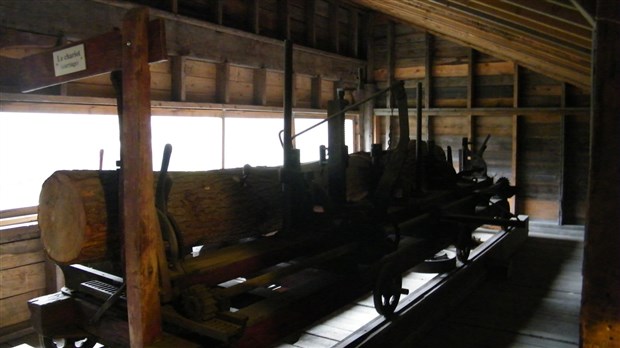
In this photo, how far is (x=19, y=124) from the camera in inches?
171

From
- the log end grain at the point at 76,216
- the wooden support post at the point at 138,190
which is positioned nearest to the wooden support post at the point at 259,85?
the log end grain at the point at 76,216

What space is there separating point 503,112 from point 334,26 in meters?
2.98

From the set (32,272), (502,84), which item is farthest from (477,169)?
(32,272)

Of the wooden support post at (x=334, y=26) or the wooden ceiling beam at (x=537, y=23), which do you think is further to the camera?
the wooden support post at (x=334, y=26)

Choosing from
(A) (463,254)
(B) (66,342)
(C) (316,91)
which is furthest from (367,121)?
(B) (66,342)

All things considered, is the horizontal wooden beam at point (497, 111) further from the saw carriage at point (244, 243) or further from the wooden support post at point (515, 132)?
the saw carriage at point (244, 243)

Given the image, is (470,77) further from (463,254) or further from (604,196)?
(604,196)

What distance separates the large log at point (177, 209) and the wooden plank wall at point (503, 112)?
5970 mm

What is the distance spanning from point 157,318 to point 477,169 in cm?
487

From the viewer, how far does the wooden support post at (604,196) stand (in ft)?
5.83

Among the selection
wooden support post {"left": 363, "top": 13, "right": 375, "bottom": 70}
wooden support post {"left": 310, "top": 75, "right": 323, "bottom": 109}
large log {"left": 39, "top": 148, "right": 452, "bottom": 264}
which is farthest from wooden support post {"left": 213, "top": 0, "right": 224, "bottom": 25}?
wooden support post {"left": 363, "top": 13, "right": 375, "bottom": 70}

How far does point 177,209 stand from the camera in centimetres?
261

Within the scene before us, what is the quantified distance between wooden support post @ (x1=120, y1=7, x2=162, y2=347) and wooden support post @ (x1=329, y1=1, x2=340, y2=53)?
6.61 m

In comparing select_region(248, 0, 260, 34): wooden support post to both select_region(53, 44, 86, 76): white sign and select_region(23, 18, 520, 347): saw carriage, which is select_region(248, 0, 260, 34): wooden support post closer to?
select_region(23, 18, 520, 347): saw carriage
